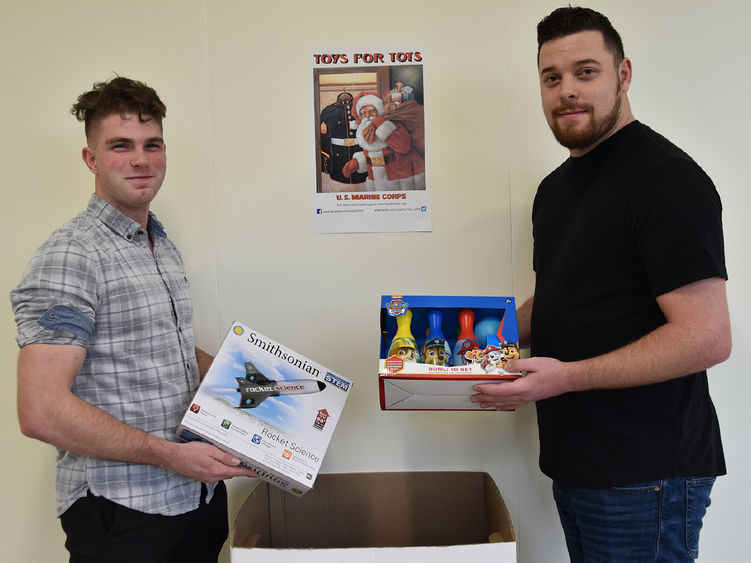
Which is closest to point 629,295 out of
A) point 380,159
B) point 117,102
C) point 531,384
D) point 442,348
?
point 531,384

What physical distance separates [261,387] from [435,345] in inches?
14.8

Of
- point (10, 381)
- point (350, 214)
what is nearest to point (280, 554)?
point (350, 214)

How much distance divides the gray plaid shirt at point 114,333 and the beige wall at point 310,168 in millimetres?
352

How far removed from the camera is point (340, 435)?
157 cm

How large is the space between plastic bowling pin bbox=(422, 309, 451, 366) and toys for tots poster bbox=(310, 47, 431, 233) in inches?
15.3

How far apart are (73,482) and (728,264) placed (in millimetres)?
1684

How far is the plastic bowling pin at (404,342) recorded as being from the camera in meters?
1.12

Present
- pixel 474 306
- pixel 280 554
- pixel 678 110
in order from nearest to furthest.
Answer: pixel 280 554
pixel 474 306
pixel 678 110

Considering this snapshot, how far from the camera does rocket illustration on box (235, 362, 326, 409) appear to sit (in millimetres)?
1171

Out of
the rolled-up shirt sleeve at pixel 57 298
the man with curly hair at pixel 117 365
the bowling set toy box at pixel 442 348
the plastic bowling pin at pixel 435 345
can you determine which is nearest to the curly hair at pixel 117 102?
the man with curly hair at pixel 117 365

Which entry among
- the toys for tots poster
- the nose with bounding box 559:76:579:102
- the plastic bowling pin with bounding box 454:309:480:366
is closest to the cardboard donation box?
the plastic bowling pin with bounding box 454:309:480:366

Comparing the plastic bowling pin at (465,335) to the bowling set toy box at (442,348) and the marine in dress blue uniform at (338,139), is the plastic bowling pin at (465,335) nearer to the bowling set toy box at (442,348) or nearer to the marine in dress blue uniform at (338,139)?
the bowling set toy box at (442,348)

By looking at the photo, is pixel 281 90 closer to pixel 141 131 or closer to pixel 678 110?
pixel 141 131

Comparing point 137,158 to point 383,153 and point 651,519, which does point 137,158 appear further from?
point 651,519
